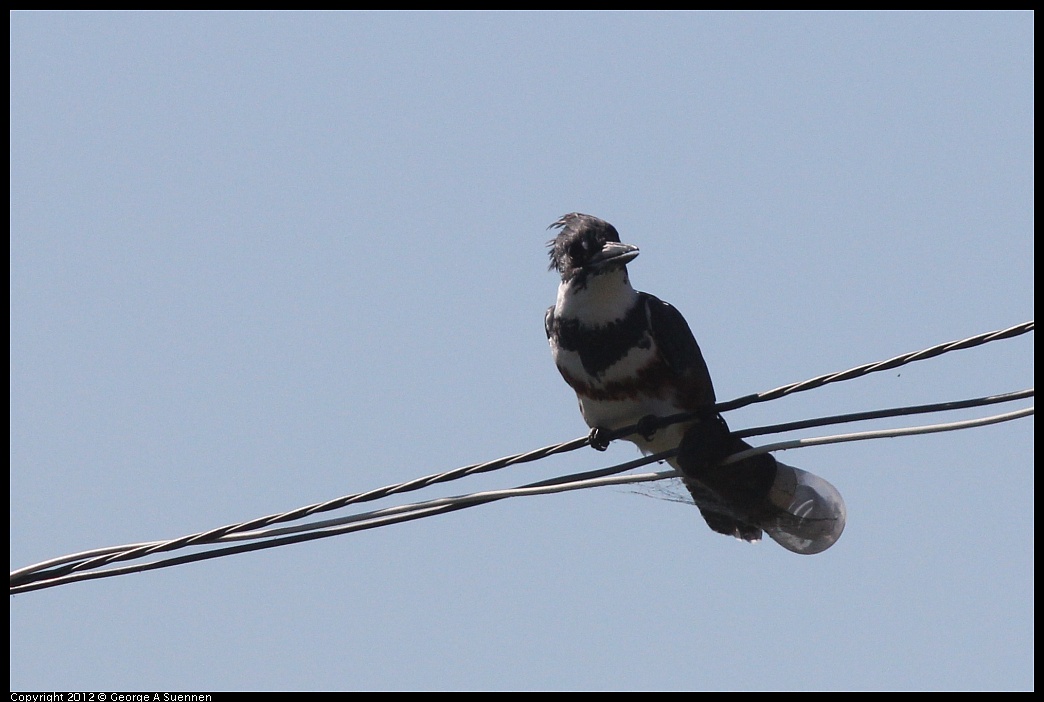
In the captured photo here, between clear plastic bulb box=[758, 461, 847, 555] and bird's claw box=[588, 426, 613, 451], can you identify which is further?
clear plastic bulb box=[758, 461, 847, 555]

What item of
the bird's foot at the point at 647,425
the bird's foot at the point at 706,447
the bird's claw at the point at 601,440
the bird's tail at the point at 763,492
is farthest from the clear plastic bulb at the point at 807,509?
the bird's claw at the point at 601,440

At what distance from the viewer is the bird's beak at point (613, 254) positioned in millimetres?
6305

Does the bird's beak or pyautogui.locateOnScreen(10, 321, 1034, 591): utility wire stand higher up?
the bird's beak

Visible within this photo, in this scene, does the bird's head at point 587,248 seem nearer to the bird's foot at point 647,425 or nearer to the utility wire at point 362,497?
the bird's foot at point 647,425

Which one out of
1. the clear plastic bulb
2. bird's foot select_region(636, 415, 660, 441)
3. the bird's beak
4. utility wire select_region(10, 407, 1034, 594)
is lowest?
utility wire select_region(10, 407, 1034, 594)

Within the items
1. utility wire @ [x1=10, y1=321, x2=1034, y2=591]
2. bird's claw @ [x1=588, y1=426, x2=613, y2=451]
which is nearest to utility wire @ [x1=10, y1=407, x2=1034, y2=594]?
utility wire @ [x1=10, y1=321, x2=1034, y2=591]

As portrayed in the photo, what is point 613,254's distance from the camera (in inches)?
251

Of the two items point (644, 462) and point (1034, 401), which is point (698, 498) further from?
point (1034, 401)

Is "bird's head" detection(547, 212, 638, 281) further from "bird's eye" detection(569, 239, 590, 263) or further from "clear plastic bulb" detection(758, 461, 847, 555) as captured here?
"clear plastic bulb" detection(758, 461, 847, 555)

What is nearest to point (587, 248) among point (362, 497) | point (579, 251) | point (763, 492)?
point (579, 251)

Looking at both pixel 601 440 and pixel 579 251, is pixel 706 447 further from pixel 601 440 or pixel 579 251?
pixel 579 251

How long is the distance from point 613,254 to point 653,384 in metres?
0.66

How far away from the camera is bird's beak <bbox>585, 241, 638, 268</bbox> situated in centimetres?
630

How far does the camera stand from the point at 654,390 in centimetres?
641
